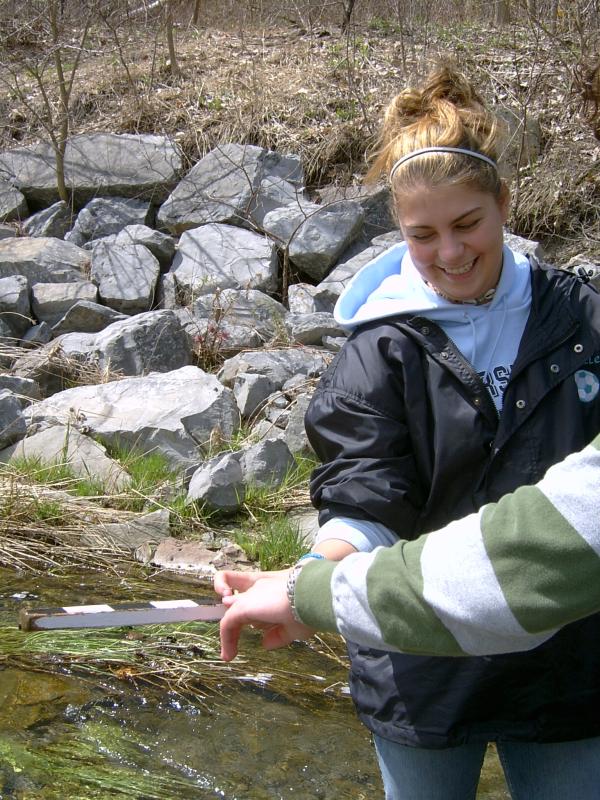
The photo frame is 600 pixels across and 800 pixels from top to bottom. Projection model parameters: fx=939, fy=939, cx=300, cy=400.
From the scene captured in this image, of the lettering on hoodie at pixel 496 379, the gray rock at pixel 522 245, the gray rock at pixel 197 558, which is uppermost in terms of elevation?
the lettering on hoodie at pixel 496 379

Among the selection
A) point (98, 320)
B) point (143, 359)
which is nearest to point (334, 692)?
point (143, 359)

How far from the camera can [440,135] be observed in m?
1.78

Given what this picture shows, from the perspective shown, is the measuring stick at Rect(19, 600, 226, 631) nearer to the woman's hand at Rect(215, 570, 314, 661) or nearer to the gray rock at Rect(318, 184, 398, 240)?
the woman's hand at Rect(215, 570, 314, 661)

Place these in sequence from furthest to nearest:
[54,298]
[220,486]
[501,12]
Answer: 1. [501,12]
2. [54,298]
3. [220,486]

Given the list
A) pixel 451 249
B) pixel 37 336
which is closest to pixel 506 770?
pixel 451 249

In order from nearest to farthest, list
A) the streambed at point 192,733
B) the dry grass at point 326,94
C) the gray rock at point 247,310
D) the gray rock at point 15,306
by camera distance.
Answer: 1. the streambed at point 192,733
2. the gray rock at point 247,310
3. the gray rock at point 15,306
4. the dry grass at point 326,94

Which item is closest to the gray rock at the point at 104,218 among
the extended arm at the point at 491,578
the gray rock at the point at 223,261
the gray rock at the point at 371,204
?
the gray rock at the point at 223,261

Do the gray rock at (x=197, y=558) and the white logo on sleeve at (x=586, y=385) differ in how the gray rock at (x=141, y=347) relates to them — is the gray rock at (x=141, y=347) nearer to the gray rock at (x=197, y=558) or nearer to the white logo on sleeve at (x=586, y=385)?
the gray rock at (x=197, y=558)

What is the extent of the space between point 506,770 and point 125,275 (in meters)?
5.97

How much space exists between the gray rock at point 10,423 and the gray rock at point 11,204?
3977 millimetres

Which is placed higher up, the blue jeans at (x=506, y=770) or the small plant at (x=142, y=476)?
the blue jeans at (x=506, y=770)

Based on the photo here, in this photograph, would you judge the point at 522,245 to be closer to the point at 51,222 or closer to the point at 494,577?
the point at 51,222

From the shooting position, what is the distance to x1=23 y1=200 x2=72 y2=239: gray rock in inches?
329

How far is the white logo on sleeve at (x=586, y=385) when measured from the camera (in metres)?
1.66
